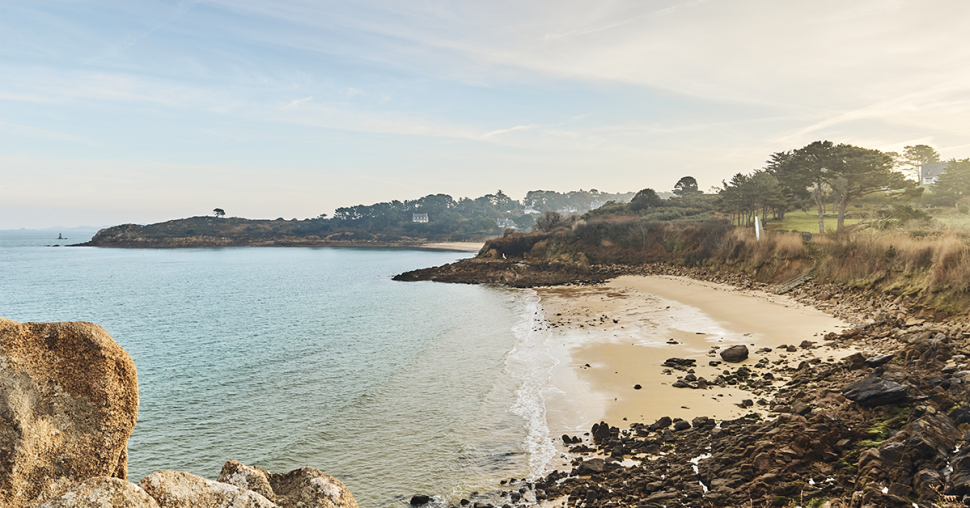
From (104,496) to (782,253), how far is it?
1496 inches

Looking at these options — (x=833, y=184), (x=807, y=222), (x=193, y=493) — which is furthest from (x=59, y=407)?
(x=807, y=222)

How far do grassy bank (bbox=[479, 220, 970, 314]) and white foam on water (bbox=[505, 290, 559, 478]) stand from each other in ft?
44.2

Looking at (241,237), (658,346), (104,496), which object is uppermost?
(241,237)

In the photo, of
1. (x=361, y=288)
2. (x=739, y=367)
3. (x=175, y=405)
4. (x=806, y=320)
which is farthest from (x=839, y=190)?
(x=175, y=405)

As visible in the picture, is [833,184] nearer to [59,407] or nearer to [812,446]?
[812,446]

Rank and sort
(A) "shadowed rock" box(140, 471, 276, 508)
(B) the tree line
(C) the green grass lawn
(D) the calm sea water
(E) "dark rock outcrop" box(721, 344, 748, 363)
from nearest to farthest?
1. (A) "shadowed rock" box(140, 471, 276, 508)
2. (D) the calm sea water
3. (E) "dark rock outcrop" box(721, 344, 748, 363)
4. (B) the tree line
5. (C) the green grass lawn

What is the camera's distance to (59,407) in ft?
11.3

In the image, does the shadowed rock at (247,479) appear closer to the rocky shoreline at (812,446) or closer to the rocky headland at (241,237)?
the rocky shoreline at (812,446)

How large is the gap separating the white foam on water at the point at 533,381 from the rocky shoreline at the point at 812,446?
27.1 inches

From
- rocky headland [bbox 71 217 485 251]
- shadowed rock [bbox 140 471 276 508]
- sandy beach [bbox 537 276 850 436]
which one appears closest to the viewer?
shadowed rock [bbox 140 471 276 508]

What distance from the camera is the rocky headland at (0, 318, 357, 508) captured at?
3145mm

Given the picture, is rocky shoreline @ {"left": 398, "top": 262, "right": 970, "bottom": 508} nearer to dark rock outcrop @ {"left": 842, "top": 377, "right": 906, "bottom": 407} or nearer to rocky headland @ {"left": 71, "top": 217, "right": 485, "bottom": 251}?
dark rock outcrop @ {"left": 842, "top": 377, "right": 906, "bottom": 407}

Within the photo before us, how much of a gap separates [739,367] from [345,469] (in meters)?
11.7

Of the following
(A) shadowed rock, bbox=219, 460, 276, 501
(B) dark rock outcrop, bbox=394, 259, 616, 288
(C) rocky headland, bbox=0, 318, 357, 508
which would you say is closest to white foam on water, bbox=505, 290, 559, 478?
(A) shadowed rock, bbox=219, 460, 276, 501
